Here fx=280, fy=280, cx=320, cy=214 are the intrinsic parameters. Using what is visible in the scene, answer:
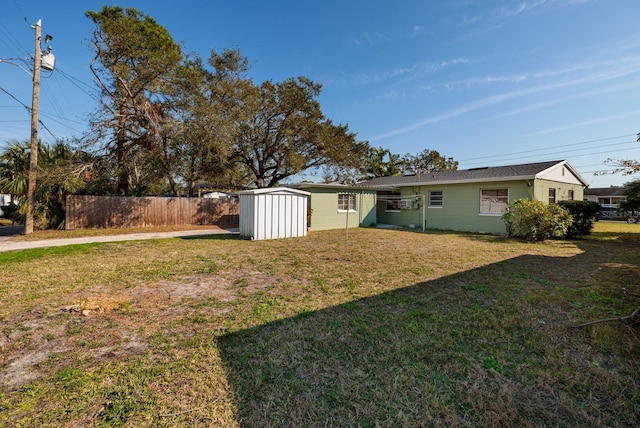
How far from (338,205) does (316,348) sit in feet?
39.9

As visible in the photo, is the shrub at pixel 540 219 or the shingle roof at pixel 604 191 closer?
the shrub at pixel 540 219

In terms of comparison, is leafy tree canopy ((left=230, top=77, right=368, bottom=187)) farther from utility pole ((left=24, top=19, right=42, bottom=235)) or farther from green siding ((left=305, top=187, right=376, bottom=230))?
utility pole ((left=24, top=19, right=42, bottom=235))

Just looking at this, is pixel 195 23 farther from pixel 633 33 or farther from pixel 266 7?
pixel 633 33

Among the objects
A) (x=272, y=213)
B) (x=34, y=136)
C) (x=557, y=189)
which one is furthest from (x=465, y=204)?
(x=34, y=136)

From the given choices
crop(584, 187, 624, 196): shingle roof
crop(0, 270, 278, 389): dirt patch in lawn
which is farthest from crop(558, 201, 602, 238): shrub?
crop(584, 187, 624, 196): shingle roof

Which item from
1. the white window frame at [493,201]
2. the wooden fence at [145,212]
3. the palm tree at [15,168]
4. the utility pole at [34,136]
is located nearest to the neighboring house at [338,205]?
the wooden fence at [145,212]

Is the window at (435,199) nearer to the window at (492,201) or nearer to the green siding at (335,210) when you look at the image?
the window at (492,201)

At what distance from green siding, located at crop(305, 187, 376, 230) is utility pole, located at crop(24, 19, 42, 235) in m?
10.7

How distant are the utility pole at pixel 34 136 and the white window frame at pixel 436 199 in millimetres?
17314

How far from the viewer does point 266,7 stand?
1145 cm

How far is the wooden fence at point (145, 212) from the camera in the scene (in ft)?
40.8

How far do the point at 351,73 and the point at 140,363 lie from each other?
1635 centimetres

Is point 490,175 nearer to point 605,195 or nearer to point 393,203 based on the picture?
point 393,203

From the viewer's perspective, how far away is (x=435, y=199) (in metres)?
14.9
